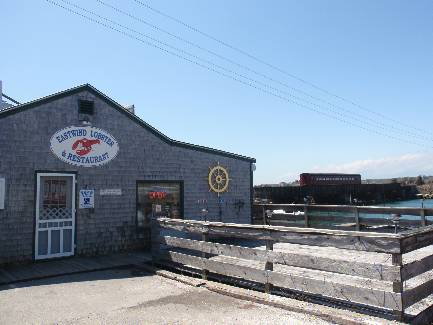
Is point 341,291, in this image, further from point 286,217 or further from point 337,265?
point 286,217

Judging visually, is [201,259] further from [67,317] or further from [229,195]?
[229,195]

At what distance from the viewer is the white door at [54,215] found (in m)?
11.1

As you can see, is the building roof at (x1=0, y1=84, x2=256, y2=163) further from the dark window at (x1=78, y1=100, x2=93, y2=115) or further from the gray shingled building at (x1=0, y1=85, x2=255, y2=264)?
the dark window at (x1=78, y1=100, x2=93, y2=115)

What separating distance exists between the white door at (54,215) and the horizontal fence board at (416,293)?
8.98m

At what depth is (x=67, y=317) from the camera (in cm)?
622

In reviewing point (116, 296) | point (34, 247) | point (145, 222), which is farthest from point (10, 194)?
point (116, 296)

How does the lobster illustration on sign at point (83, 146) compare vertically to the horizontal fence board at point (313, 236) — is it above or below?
above

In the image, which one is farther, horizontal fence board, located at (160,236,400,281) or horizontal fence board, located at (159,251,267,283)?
horizontal fence board, located at (159,251,267,283)

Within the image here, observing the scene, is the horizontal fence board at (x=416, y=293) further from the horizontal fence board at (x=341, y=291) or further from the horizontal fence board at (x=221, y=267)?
the horizontal fence board at (x=221, y=267)

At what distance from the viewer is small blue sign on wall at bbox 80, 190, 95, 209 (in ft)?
38.8

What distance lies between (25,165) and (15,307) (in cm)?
501

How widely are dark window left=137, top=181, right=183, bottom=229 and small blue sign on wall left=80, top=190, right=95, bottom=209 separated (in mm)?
1550

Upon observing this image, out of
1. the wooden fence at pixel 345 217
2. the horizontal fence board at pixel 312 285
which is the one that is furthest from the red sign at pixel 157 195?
the horizontal fence board at pixel 312 285

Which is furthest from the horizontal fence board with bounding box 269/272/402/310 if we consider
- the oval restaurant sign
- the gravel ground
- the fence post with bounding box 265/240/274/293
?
the oval restaurant sign
